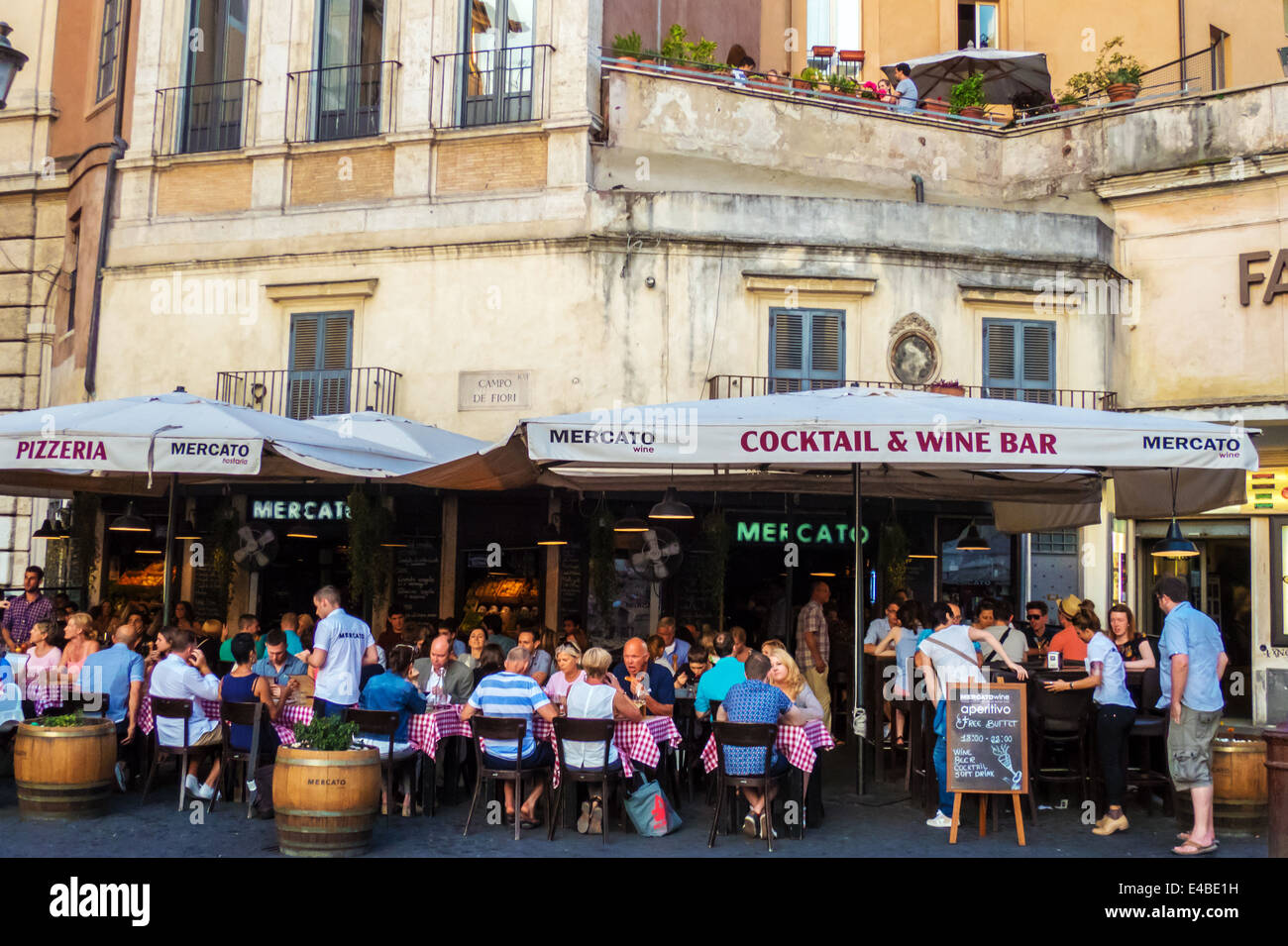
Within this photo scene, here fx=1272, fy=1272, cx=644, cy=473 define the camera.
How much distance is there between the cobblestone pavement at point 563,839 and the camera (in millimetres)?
8227

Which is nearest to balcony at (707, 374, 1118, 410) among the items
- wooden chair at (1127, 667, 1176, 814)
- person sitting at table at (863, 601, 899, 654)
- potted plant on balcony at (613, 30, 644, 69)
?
person sitting at table at (863, 601, 899, 654)

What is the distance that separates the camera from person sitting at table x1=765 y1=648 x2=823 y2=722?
29.2ft

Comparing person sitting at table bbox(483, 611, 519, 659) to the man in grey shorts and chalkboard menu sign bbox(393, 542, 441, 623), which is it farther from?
the man in grey shorts

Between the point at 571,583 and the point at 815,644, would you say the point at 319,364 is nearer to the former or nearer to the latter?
the point at 571,583

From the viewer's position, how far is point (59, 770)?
875 cm

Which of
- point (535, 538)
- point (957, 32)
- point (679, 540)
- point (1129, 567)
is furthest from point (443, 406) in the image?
point (957, 32)

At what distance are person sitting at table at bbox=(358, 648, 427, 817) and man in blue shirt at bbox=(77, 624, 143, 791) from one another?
5.97 feet

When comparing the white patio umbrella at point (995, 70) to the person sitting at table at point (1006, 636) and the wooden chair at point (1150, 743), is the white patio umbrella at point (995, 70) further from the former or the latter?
the wooden chair at point (1150, 743)

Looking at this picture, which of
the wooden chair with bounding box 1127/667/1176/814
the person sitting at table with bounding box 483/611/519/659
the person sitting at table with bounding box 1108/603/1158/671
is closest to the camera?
the wooden chair with bounding box 1127/667/1176/814

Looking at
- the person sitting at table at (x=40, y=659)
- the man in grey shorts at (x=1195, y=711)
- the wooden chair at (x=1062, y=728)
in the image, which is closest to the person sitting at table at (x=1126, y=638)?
the wooden chair at (x=1062, y=728)

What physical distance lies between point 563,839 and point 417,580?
310 inches

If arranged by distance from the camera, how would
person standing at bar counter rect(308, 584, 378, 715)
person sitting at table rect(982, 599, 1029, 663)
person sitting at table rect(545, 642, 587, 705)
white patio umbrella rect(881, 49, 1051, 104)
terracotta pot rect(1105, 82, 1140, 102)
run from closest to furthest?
person standing at bar counter rect(308, 584, 378, 715) → person sitting at table rect(545, 642, 587, 705) → person sitting at table rect(982, 599, 1029, 663) → terracotta pot rect(1105, 82, 1140, 102) → white patio umbrella rect(881, 49, 1051, 104)

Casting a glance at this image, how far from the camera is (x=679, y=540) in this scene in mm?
15711
